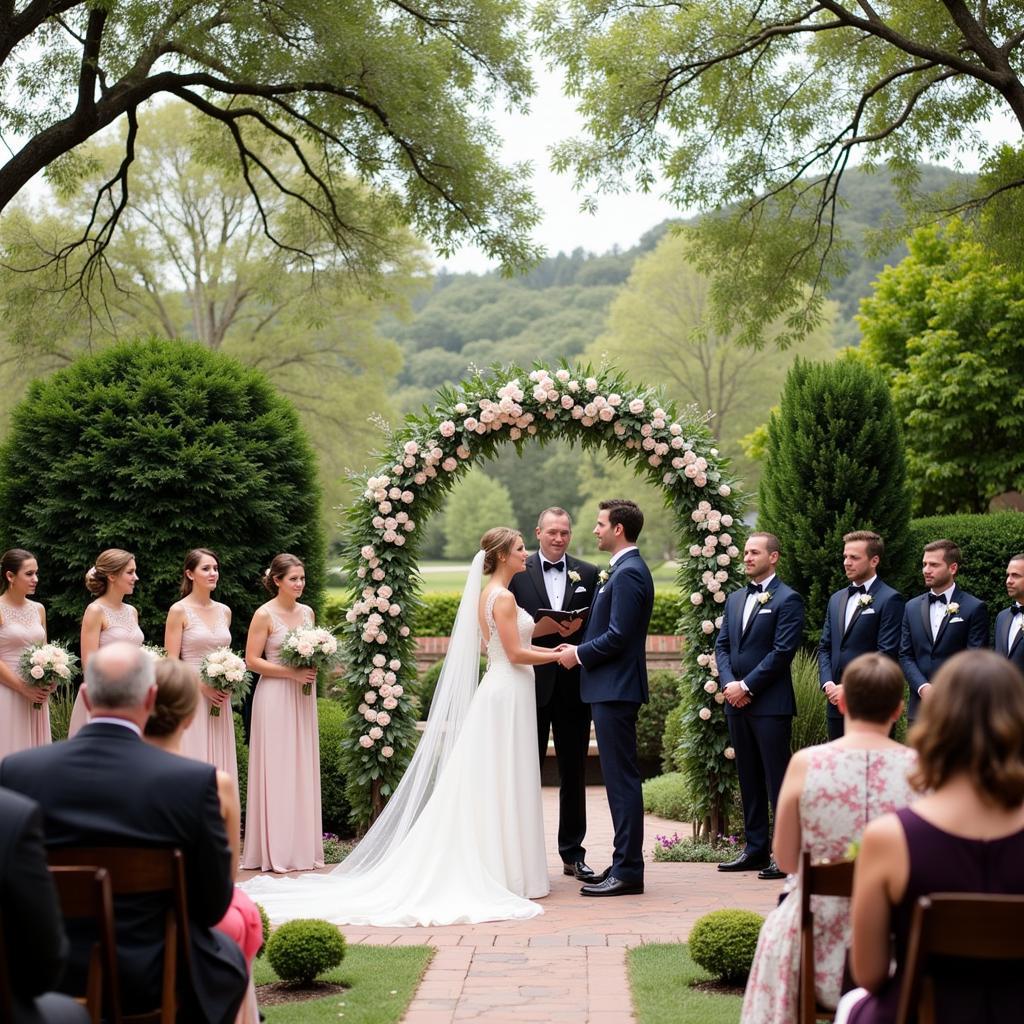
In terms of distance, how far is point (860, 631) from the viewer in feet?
30.1

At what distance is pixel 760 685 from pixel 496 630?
6.17 feet

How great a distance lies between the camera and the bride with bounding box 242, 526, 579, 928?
26.0 ft

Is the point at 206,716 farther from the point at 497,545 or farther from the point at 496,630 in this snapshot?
the point at 497,545

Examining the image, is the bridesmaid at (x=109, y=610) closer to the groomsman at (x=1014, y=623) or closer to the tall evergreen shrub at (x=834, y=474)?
the groomsman at (x=1014, y=623)

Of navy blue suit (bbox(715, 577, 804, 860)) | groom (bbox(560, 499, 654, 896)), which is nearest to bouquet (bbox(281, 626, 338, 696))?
groom (bbox(560, 499, 654, 896))

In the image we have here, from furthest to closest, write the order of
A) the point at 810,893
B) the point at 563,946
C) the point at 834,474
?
the point at 834,474 → the point at 563,946 → the point at 810,893

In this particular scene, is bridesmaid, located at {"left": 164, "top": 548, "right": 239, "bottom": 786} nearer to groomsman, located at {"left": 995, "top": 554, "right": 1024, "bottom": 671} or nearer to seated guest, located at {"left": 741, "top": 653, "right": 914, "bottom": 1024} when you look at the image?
groomsman, located at {"left": 995, "top": 554, "right": 1024, "bottom": 671}

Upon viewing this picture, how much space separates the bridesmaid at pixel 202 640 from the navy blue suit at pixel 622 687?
285cm

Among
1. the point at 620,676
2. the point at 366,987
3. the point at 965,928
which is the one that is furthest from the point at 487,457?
the point at 965,928

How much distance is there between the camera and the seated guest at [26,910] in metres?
3.12

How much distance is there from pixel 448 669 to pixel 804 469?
19.3 ft

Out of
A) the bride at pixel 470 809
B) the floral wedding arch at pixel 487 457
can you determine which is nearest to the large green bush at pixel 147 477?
the floral wedding arch at pixel 487 457

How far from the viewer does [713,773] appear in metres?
10.0

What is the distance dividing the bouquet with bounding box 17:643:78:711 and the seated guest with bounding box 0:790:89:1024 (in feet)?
20.0
